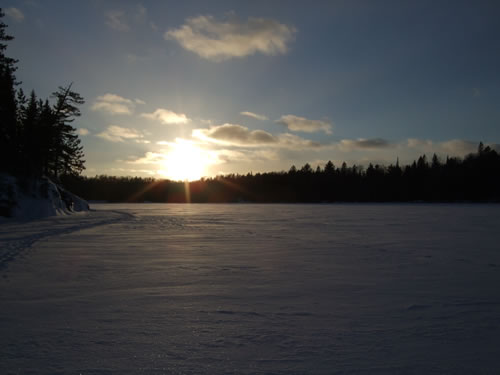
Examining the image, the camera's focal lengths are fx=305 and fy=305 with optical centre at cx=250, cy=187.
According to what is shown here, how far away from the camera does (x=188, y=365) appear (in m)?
2.50

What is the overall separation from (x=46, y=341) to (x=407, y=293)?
451cm

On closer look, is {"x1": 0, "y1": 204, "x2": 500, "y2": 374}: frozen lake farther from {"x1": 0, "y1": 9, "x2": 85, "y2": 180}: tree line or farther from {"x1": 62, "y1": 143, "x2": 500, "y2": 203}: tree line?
{"x1": 62, "y1": 143, "x2": 500, "y2": 203}: tree line

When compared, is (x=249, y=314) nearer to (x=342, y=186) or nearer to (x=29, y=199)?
(x=29, y=199)

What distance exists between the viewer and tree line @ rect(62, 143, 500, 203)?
233ft

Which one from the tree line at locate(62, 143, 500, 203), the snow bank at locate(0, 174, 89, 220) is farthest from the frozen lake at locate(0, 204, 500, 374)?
the tree line at locate(62, 143, 500, 203)

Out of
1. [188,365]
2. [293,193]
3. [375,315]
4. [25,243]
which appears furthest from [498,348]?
[293,193]

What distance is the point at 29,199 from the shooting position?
22.3 meters

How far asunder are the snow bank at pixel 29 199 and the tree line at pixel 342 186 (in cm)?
2935

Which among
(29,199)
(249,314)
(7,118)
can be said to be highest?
(7,118)

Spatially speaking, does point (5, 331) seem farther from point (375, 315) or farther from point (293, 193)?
point (293, 193)

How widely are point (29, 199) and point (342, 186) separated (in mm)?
80682

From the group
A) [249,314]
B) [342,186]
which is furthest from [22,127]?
[342,186]

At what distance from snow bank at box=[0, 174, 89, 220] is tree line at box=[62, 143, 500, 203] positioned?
29.4 metres

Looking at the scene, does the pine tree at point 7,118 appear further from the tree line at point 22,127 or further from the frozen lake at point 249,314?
the frozen lake at point 249,314
